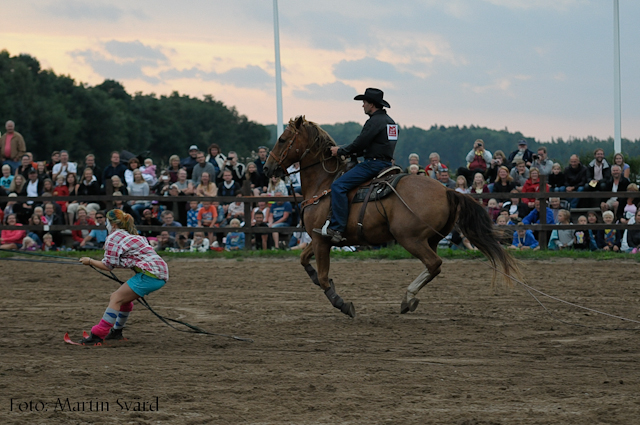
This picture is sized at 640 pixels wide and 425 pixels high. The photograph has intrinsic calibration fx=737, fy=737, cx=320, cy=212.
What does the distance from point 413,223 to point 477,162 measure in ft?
28.7

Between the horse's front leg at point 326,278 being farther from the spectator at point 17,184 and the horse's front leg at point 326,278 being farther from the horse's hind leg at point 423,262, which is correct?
the spectator at point 17,184

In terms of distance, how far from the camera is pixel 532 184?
1570 cm

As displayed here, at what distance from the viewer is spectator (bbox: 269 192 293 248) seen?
643 inches

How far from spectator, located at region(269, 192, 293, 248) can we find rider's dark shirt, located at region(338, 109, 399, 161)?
7.19 m

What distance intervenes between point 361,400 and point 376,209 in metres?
3.93

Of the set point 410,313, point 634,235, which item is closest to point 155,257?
point 410,313

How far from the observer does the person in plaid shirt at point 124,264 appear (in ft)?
24.2

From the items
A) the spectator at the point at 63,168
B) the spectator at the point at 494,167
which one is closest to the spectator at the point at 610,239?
the spectator at the point at 494,167

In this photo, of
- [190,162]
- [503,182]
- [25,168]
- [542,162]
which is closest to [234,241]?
[190,162]

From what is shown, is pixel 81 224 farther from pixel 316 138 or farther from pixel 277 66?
pixel 316 138

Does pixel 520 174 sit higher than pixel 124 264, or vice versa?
pixel 520 174

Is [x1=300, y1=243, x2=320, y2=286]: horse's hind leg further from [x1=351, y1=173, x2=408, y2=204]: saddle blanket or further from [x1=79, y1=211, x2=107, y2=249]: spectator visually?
[x1=79, y1=211, x2=107, y2=249]: spectator

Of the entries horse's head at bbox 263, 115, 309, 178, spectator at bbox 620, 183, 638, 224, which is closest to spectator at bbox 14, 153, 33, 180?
horse's head at bbox 263, 115, 309, 178

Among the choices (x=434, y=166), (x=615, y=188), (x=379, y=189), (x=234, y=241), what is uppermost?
(x=434, y=166)
